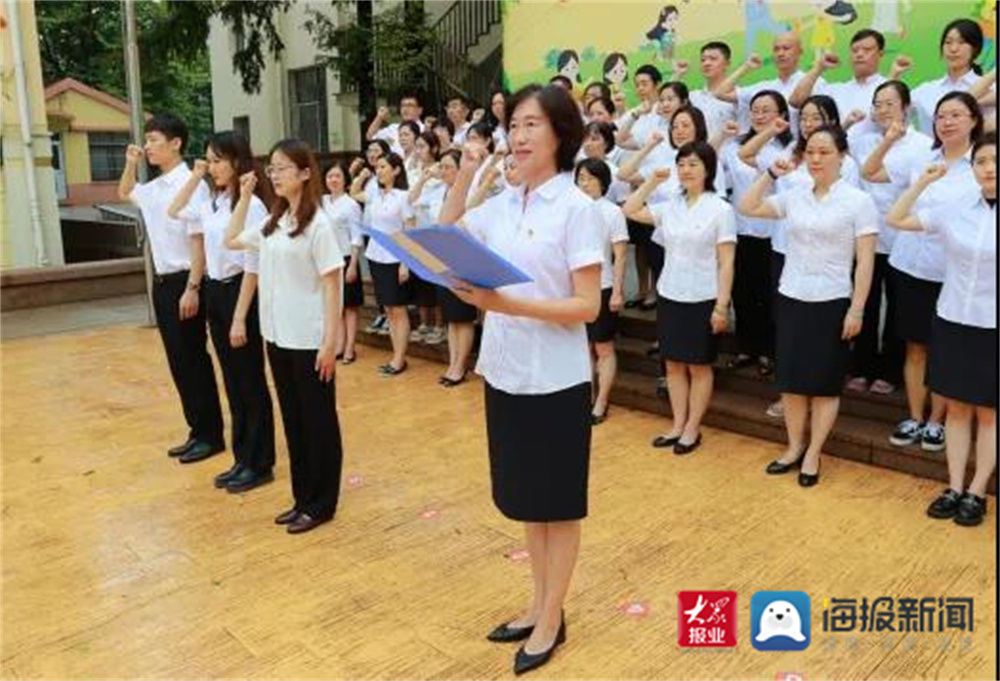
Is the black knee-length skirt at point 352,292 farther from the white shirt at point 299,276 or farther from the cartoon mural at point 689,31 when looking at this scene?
the white shirt at point 299,276

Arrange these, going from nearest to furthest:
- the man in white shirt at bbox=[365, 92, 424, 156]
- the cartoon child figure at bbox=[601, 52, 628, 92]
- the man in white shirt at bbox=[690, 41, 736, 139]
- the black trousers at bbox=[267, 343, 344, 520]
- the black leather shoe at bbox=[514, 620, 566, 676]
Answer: the black leather shoe at bbox=[514, 620, 566, 676]
the black trousers at bbox=[267, 343, 344, 520]
the man in white shirt at bbox=[690, 41, 736, 139]
the cartoon child figure at bbox=[601, 52, 628, 92]
the man in white shirt at bbox=[365, 92, 424, 156]

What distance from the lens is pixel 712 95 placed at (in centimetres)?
541

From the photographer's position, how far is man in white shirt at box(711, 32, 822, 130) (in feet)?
16.9

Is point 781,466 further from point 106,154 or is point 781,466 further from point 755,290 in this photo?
point 106,154

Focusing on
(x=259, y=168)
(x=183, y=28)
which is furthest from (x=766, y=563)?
(x=183, y=28)

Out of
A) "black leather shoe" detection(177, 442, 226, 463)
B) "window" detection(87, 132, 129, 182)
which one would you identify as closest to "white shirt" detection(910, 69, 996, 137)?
"black leather shoe" detection(177, 442, 226, 463)

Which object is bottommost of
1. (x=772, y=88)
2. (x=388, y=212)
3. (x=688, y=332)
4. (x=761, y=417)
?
(x=761, y=417)

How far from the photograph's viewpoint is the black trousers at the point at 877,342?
4336mm

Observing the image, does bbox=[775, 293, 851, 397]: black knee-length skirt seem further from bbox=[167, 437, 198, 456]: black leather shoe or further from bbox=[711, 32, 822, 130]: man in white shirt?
bbox=[167, 437, 198, 456]: black leather shoe

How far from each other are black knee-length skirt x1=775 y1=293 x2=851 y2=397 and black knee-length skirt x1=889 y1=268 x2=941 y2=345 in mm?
309

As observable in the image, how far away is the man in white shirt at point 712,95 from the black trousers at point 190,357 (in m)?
3.05

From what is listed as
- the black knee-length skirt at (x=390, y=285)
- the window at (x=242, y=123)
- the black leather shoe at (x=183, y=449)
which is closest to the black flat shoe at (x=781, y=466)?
the black leather shoe at (x=183, y=449)

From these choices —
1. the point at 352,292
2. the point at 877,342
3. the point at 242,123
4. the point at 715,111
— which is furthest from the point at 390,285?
the point at 242,123

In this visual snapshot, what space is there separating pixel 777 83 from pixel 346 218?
2.94 m
